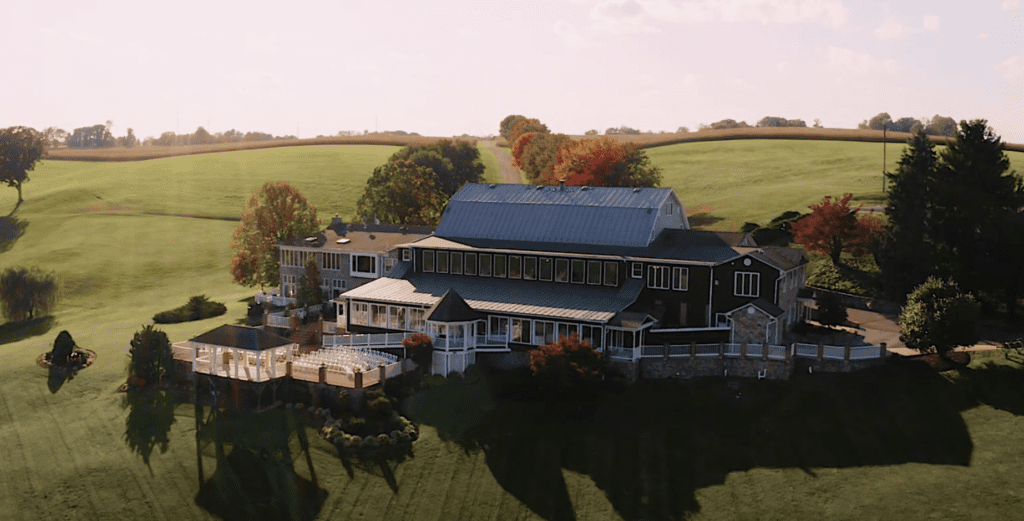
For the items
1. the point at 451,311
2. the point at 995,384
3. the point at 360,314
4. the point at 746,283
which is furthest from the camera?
the point at 360,314

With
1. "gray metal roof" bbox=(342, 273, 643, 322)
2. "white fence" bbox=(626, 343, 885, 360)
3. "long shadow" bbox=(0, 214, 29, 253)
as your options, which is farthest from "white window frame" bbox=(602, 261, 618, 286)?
"long shadow" bbox=(0, 214, 29, 253)

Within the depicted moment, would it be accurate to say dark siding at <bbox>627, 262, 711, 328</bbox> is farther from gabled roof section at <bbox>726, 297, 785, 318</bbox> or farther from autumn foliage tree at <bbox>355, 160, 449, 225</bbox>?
autumn foliage tree at <bbox>355, 160, 449, 225</bbox>

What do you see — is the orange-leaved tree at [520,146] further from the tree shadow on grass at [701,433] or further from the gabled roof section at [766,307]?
the tree shadow on grass at [701,433]

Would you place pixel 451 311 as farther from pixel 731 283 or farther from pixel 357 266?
pixel 731 283

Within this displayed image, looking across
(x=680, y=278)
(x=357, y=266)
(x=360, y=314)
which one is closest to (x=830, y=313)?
(x=680, y=278)

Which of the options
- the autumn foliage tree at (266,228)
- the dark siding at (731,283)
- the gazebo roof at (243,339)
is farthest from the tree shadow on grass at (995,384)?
the autumn foliage tree at (266,228)

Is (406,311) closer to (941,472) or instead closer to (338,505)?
(338,505)
